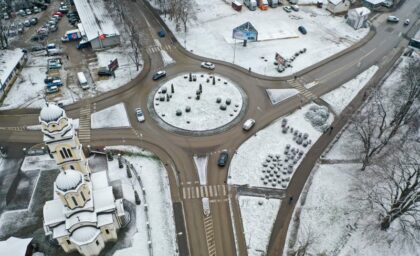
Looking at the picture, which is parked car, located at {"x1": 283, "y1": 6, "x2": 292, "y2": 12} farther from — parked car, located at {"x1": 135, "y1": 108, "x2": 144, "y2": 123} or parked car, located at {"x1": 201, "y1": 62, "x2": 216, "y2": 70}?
parked car, located at {"x1": 135, "y1": 108, "x2": 144, "y2": 123}

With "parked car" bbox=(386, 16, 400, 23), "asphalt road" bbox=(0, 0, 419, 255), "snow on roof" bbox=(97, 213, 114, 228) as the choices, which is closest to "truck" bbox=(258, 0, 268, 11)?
"asphalt road" bbox=(0, 0, 419, 255)

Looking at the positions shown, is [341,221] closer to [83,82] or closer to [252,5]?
[83,82]

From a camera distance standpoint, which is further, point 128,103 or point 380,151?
point 128,103

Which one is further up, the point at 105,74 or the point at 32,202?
the point at 105,74

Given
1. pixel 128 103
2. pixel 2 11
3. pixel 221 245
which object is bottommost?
pixel 221 245

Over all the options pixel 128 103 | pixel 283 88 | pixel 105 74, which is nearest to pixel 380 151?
pixel 283 88

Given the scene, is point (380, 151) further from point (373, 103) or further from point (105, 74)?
point (105, 74)

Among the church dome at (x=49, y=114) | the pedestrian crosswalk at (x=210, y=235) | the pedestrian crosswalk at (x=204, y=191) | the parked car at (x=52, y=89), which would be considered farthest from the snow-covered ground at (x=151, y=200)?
the parked car at (x=52, y=89)
